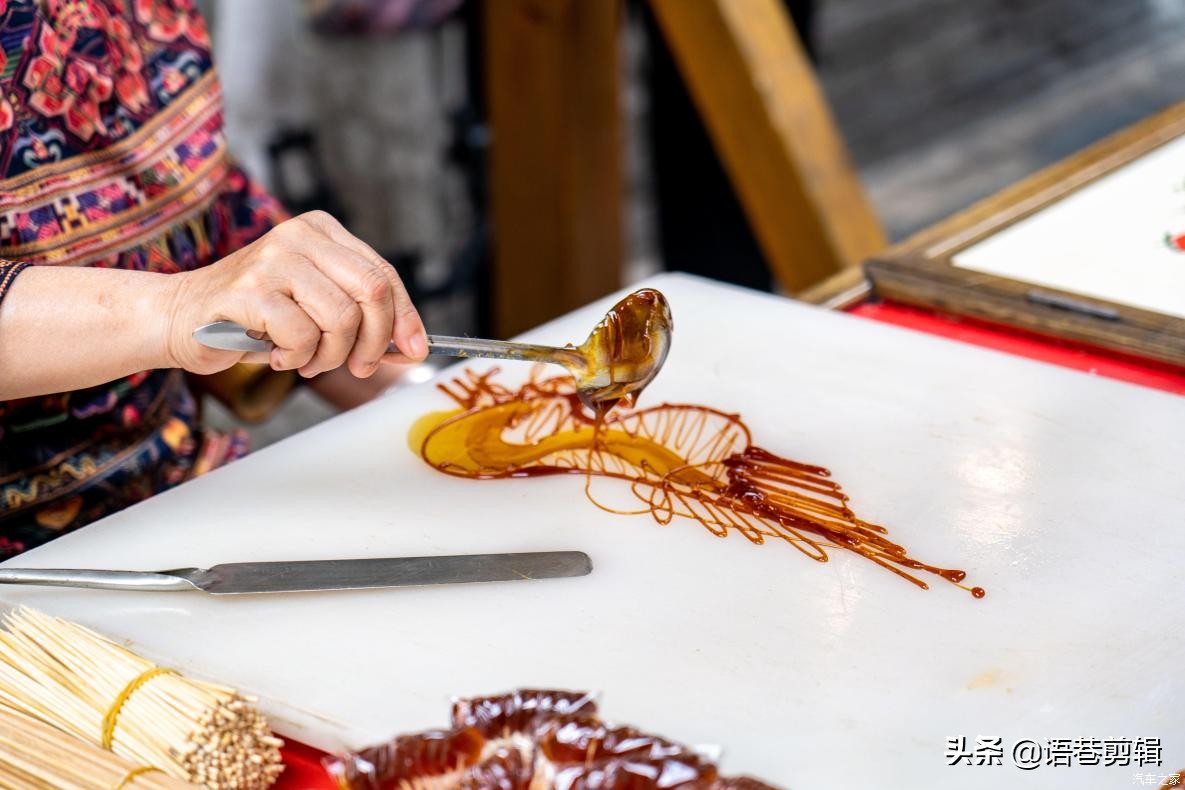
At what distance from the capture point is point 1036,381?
1251 millimetres

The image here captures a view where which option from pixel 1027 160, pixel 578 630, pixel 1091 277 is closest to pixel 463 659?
pixel 578 630

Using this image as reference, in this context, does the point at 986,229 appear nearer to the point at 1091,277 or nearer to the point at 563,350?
the point at 1091,277

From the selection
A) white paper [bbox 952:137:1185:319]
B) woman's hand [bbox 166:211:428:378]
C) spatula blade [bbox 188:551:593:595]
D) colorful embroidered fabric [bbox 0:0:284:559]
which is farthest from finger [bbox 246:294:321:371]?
white paper [bbox 952:137:1185:319]

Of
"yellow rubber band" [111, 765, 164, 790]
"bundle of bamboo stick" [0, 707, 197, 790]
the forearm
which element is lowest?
"yellow rubber band" [111, 765, 164, 790]

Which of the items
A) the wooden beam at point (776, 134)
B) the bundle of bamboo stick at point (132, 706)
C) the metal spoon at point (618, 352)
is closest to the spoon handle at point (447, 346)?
the metal spoon at point (618, 352)

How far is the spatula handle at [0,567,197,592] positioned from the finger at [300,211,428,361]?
231mm

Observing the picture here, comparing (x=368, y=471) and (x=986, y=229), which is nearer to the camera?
(x=368, y=471)

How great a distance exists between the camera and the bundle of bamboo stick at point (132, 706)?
78 cm

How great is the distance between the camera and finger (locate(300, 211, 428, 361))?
100cm

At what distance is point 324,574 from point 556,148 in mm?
1773

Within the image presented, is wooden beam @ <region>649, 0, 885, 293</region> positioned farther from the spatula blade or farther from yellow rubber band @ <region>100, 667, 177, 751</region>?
yellow rubber band @ <region>100, 667, 177, 751</region>

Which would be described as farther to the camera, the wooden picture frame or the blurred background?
the blurred background

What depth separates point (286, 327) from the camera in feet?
3.13

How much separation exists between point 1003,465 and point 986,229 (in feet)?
1.66
